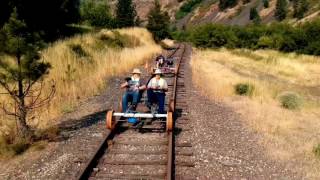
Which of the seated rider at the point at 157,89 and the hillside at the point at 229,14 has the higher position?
the hillside at the point at 229,14

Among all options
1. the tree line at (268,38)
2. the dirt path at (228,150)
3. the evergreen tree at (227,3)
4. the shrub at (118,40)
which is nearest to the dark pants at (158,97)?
the dirt path at (228,150)

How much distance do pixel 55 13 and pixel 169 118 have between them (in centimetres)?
2337

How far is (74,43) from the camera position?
2439cm

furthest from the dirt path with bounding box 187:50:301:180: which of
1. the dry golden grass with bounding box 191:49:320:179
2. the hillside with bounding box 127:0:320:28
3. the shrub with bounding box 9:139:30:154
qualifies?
the hillside with bounding box 127:0:320:28

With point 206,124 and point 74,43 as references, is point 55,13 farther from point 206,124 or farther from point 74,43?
point 206,124

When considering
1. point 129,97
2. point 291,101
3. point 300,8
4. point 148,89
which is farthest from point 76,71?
point 300,8

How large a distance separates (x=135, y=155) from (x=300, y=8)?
4612 inches

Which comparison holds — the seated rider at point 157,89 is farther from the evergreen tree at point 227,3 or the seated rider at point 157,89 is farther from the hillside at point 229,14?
the evergreen tree at point 227,3

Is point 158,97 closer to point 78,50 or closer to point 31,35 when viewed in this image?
point 31,35

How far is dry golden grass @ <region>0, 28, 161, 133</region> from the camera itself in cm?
1249

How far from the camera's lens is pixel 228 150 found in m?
9.16

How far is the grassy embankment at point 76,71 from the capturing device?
11.5m

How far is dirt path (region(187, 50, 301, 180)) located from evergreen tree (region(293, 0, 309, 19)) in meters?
110

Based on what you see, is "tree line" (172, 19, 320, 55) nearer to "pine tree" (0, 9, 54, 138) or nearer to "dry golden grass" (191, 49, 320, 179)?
"dry golden grass" (191, 49, 320, 179)
